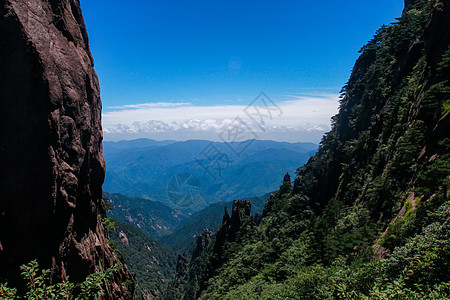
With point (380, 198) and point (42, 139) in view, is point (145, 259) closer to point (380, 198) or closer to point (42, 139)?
point (380, 198)

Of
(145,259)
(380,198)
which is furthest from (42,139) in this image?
(145,259)

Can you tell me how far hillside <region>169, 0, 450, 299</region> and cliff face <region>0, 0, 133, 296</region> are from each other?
585 inches

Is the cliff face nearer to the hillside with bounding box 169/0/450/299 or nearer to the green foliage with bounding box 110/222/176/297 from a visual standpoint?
the hillside with bounding box 169/0/450/299

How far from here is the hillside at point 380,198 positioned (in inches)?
349

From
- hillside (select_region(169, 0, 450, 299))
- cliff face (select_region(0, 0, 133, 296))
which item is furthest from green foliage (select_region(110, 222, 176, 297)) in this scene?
cliff face (select_region(0, 0, 133, 296))

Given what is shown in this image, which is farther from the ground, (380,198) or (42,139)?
(42,139)

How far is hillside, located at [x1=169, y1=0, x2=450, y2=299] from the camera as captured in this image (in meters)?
8.88

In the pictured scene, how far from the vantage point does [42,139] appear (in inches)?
532

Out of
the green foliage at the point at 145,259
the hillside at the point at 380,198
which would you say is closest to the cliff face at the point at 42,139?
the hillside at the point at 380,198

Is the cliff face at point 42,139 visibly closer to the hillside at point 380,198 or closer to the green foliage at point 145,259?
the hillside at point 380,198

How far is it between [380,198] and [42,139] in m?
28.3

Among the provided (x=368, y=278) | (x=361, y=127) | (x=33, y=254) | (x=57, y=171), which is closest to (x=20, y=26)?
(x=57, y=171)

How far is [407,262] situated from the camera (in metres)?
8.41

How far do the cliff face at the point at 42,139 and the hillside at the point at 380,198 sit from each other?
14.8m
